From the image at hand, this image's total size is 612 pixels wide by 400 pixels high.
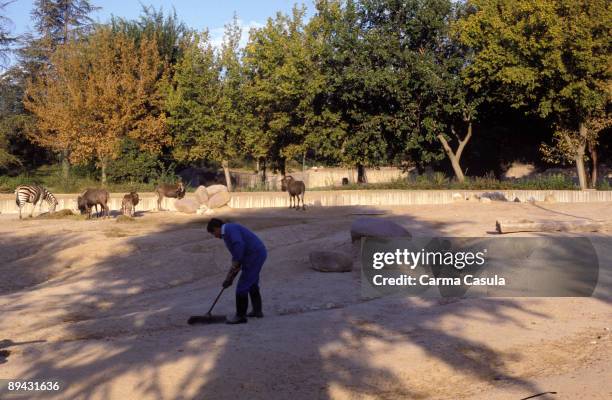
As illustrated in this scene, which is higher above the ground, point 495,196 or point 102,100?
point 102,100

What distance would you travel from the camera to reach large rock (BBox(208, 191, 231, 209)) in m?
31.0

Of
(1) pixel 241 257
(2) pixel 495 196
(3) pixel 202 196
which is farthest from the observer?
(3) pixel 202 196

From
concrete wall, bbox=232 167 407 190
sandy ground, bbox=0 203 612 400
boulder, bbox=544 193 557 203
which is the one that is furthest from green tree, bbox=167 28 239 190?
sandy ground, bbox=0 203 612 400

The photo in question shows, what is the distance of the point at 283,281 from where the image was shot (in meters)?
15.9

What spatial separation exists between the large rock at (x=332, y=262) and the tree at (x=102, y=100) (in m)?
25.4

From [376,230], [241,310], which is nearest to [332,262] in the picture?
[376,230]

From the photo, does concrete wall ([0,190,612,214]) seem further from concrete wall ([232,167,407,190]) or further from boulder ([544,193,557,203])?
concrete wall ([232,167,407,190])

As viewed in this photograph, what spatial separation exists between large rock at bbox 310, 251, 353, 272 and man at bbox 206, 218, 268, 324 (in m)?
5.28

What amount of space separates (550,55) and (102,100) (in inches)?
903

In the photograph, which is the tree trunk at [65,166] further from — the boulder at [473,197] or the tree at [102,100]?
the boulder at [473,197]

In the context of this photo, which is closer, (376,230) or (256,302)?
(256,302)

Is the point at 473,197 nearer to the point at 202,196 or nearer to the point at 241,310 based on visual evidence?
the point at 202,196

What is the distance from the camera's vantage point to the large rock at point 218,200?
31000 millimetres

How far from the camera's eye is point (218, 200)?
31203mm
